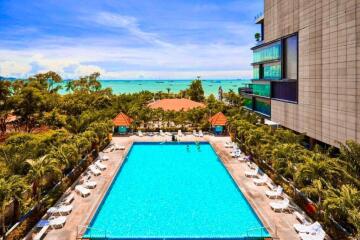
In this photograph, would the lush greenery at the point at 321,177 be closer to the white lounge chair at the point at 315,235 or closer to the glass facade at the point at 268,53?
the white lounge chair at the point at 315,235

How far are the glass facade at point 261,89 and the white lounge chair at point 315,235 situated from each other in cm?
2401

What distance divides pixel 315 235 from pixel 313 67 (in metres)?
15.1

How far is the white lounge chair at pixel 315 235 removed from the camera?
12.3 metres

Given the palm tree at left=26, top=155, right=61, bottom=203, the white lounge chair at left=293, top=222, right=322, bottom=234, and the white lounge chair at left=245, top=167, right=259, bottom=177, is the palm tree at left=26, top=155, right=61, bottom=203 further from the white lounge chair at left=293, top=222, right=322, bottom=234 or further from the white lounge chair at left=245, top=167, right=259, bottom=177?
the white lounge chair at left=245, top=167, right=259, bottom=177

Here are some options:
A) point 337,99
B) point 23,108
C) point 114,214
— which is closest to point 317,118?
point 337,99

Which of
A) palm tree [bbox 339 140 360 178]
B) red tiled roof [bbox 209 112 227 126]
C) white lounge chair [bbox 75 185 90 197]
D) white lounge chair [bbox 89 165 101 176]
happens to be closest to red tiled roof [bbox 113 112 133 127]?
red tiled roof [bbox 209 112 227 126]

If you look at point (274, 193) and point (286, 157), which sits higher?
point (286, 157)

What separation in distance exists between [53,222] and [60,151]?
639cm

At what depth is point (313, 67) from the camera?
942 inches

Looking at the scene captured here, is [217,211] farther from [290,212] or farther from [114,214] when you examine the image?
[114,214]

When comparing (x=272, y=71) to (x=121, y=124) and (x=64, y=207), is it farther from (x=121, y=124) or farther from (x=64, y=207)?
(x=64, y=207)

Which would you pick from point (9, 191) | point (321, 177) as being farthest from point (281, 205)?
point (9, 191)

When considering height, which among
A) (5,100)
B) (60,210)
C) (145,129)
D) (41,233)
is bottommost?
(41,233)

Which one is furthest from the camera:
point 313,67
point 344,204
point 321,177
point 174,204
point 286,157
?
point 313,67
